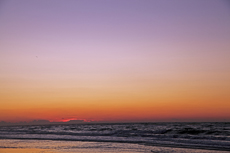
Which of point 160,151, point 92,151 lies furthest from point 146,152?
point 92,151

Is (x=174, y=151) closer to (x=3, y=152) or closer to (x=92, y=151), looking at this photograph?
(x=92, y=151)

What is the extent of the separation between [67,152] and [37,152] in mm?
2043

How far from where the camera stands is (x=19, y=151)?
16.4 meters

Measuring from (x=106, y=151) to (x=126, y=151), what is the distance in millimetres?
1412

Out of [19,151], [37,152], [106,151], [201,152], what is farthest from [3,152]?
[201,152]

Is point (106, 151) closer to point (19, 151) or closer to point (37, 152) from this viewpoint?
point (37, 152)

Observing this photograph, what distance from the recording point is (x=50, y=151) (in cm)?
1616

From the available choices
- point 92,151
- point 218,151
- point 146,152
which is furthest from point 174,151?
point 92,151

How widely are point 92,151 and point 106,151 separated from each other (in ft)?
3.29

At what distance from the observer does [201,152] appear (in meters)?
15.5

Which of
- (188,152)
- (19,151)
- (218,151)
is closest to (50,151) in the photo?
(19,151)

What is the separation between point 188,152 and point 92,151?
6.61 metres

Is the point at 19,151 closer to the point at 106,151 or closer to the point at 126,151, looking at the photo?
the point at 106,151

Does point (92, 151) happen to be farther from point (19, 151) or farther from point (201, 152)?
point (201, 152)
